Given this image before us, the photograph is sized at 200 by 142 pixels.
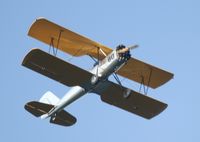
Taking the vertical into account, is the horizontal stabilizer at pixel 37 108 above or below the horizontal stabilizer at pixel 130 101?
below

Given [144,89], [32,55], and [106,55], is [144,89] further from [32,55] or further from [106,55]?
[32,55]

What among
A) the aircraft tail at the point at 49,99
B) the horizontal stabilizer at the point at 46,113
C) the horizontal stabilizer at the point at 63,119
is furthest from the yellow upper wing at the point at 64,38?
the horizontal stabilizer at the point at 63,119

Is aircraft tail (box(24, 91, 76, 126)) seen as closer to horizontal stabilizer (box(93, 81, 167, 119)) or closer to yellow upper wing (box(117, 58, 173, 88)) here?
horizontal stabilizer (box(93, 81, 167, 119))

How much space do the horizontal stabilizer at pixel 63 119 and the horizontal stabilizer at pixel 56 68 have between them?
2847 mm

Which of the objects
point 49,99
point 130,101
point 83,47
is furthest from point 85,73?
point 49,99

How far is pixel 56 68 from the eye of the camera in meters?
27.7

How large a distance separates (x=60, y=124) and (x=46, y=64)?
4.17m

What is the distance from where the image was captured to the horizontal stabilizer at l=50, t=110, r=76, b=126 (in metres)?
30.7

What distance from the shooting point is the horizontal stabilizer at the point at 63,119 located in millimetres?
30672

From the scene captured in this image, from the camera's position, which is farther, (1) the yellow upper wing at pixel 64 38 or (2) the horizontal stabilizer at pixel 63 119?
(2) the horizontal stabilizer at pixel 63 119

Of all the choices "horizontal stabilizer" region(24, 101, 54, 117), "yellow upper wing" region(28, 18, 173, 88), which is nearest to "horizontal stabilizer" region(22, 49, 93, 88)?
"yellow upper wing" region(28, 18, 173, 88)

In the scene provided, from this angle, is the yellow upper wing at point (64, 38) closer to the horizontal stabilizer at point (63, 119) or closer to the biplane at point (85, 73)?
the biplane at point (85, 73)

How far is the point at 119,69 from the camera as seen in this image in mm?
30094

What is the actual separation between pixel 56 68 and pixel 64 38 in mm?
1646
